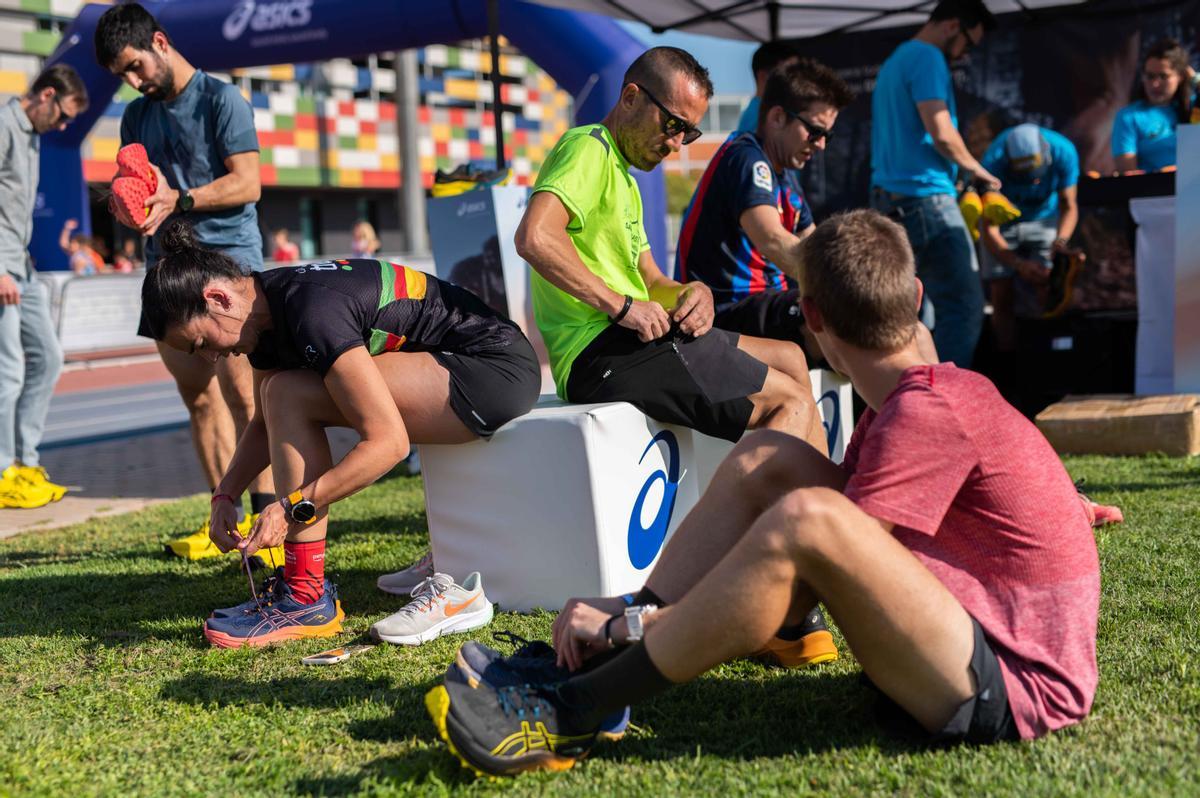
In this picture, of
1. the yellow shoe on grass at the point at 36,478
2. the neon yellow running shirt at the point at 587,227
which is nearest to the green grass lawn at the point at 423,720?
the neon yellow running shirt at the point at 587,227

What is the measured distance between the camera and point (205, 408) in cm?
452

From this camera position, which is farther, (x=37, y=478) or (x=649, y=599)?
(x=37, y=478)

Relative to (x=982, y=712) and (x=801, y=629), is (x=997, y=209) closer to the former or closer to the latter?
(x=801, y=629)

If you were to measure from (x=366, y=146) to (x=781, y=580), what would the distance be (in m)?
32.3

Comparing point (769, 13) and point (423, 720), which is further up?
point (769, 13)

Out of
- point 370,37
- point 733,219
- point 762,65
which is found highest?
point 370,37

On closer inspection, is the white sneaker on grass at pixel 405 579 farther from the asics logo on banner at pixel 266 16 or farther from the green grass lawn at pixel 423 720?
the asics logo on banner at pixel 266 16

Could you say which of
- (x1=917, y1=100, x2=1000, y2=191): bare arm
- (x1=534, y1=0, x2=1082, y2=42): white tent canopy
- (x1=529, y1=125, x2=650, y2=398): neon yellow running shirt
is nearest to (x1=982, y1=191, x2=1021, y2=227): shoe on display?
(x1=917, y1=100, x2=1000, y2=191): bare arm

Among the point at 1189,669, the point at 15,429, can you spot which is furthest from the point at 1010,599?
the point at 15,429

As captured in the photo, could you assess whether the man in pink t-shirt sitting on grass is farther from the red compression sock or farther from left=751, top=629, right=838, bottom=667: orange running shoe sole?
the red compression sock

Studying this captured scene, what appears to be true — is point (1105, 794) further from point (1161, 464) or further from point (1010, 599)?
point (1161, 464)

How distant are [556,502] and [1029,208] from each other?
5.21 metres

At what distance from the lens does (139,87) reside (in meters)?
4.23

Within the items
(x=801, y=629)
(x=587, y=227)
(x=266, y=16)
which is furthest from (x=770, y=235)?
(x=266, y=16)
